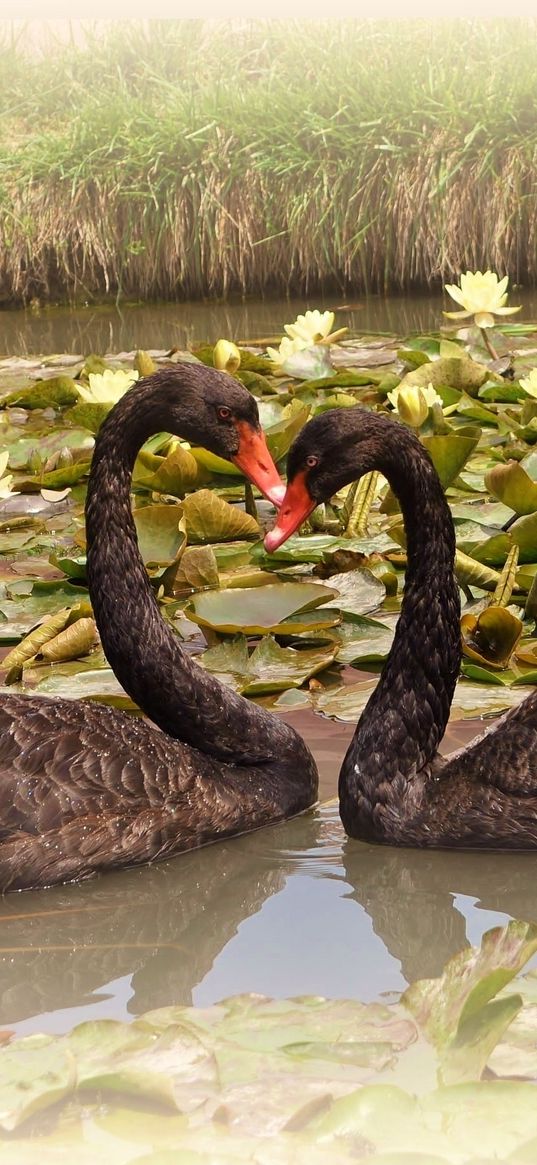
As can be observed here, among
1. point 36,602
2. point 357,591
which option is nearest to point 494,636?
point 357,591

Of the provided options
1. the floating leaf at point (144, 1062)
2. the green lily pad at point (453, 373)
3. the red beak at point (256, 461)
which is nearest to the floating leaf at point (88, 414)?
the green lily pad at point (453, 373)

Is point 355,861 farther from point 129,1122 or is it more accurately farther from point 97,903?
Answer: point 129,1122

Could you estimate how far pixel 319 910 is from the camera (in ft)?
10.6

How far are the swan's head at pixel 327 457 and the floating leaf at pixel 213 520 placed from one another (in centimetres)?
147

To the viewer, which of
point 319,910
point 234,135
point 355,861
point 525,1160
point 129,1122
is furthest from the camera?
point 234,135

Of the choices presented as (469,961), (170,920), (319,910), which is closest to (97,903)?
(170,920)

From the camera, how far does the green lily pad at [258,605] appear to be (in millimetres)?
4461

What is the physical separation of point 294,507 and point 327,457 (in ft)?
0.51

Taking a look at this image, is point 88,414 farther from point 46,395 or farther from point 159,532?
point 46,395

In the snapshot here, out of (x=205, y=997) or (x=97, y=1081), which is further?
(x=205, y=997)

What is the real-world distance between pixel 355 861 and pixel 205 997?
0.74 meters

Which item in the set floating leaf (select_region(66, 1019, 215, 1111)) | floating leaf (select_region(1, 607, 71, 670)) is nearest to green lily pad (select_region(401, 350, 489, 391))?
floating leaf (select_region(1, 607, 71, 670))

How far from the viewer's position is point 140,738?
366 centimetres

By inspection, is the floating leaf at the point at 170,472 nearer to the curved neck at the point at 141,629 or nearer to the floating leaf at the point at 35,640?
the floating leaf at the point at 35,640
